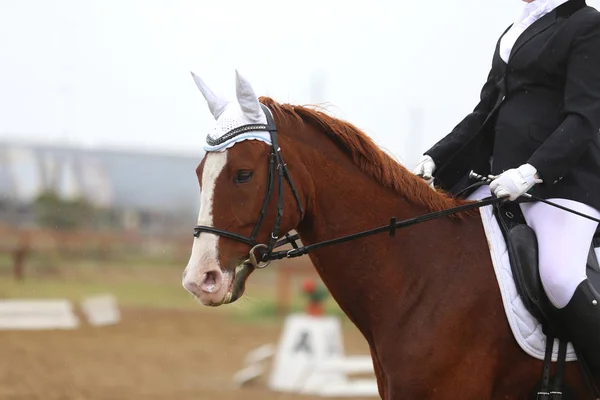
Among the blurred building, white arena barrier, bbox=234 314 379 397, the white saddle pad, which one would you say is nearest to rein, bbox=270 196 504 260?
the white saddle pad

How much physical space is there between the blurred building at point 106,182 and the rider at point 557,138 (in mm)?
25184

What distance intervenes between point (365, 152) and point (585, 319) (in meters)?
1.11

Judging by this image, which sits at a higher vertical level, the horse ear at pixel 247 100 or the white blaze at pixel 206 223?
Answer: the horse ear at pixel 247 100

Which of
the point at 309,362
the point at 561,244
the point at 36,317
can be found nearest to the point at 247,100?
the point at 561,244

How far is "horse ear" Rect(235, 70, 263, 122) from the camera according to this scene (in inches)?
137

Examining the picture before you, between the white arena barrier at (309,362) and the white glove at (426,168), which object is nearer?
the white glove at (426,168)

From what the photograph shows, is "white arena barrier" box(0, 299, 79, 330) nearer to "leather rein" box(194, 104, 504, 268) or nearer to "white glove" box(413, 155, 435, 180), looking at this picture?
"white glove" box(413, 155, 435, 180)

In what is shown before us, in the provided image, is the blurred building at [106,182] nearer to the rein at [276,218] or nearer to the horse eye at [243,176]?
the rein at [276,218]

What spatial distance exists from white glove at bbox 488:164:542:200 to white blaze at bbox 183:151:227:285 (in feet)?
3.60

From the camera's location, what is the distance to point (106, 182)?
29703 mm

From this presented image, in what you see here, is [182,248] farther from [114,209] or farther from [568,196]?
[568,196]

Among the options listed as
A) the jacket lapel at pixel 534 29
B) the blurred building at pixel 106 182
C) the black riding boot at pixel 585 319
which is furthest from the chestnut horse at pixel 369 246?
the blurred building at pixel 106 182

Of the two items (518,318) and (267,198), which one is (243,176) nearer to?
(267,198)

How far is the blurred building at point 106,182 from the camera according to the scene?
94.1 feet
